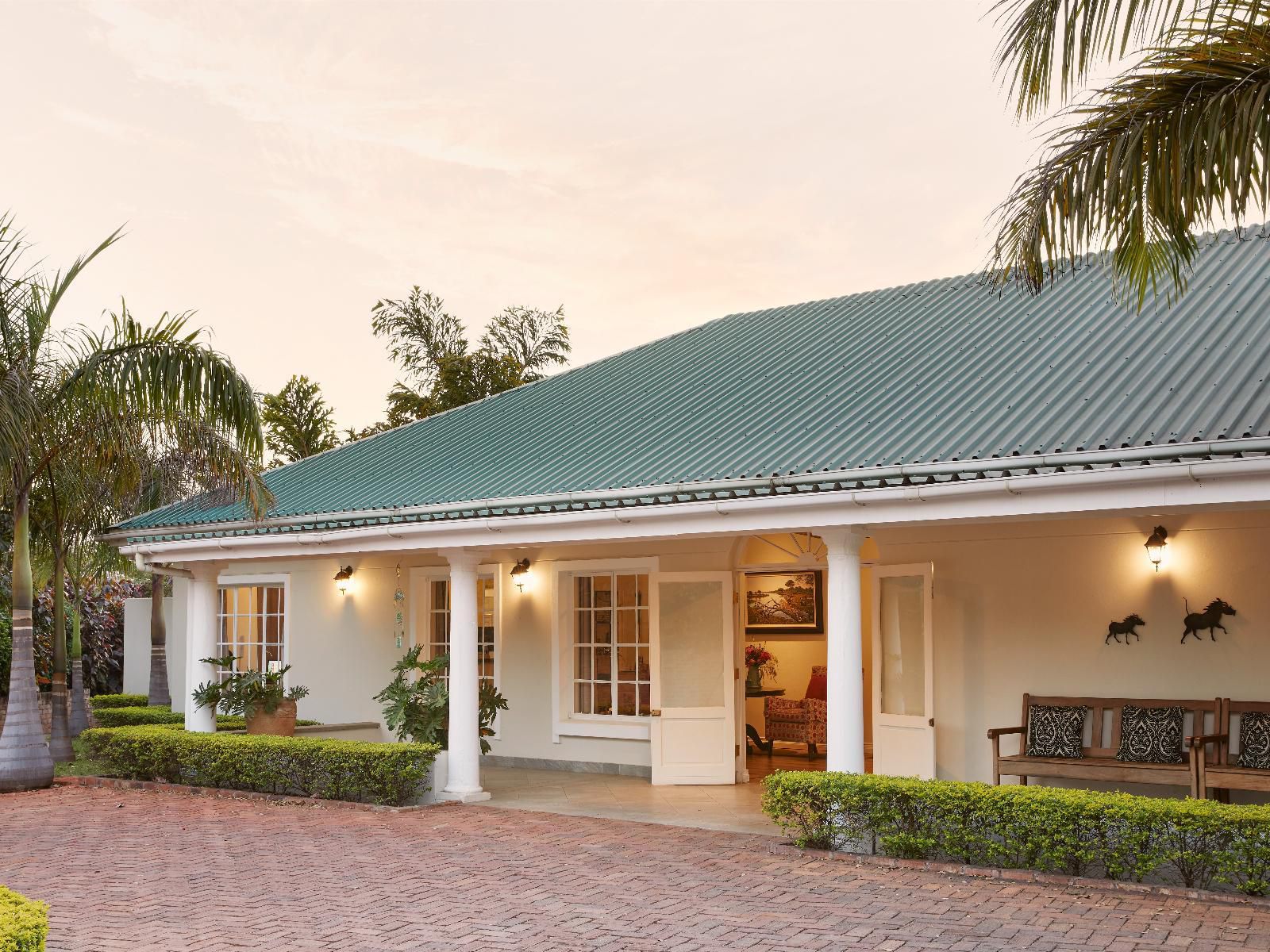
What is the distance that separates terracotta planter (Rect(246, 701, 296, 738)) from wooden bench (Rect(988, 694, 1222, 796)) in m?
7.04

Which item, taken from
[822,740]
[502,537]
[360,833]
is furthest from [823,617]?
[360,833]

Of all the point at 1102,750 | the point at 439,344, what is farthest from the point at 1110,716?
the point at 439,344

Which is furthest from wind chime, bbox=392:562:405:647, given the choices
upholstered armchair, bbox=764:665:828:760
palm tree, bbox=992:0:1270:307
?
palm tree, bbox=992:0:1270:307

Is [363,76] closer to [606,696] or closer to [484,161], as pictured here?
[484,161]

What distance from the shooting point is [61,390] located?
11.6m

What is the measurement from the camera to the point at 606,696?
43.2ft

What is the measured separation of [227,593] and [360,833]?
8.75 meters

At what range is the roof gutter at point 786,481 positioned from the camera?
6.84 metres

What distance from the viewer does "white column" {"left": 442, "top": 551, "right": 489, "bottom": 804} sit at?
10.9 metres

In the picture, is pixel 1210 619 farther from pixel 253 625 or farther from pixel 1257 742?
pixel 253 625

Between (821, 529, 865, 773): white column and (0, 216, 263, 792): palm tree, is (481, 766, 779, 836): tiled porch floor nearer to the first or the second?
(821, 529, 865, 773): white column

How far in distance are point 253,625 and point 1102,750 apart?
11.6m

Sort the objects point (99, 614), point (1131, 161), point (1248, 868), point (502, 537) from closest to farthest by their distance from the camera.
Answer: point (1131, 161) → point (1248, 868) → point (502, 537) → point (99, 614)

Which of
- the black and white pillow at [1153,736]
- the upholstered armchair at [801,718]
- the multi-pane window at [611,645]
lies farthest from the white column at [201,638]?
the black and white pillow at [1153,736]
